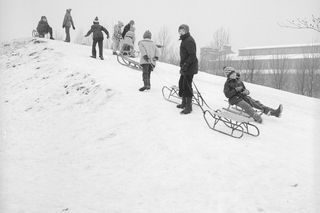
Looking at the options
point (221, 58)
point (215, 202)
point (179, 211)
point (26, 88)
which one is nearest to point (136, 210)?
point (179, 211)

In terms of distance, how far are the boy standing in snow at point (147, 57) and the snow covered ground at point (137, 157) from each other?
1.49ft

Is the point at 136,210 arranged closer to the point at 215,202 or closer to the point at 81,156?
the point at 215,202

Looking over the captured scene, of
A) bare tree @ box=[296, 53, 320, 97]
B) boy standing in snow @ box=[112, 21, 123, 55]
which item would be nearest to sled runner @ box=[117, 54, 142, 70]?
boy standing in snow @ box=[112, 21, 123, 55]

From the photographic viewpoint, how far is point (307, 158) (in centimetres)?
734

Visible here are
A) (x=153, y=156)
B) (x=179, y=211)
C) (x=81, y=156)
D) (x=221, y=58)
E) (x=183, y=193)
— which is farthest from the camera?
(x=221, y=58)

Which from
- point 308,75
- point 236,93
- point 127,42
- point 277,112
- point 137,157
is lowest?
point 137,157

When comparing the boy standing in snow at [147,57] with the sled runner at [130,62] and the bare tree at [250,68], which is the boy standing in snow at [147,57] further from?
the bare tree at [250,68]

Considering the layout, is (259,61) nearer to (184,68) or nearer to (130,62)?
(130,62)

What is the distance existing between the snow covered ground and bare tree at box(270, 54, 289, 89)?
27.6m

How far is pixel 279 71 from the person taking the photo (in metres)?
40.4

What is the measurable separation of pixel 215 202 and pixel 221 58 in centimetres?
4305

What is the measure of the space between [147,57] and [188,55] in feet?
6.24

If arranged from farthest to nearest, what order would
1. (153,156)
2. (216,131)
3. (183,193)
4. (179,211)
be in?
(216,131), (153,156), (183,193), (179,211)

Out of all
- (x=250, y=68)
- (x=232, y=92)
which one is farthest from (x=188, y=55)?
(x=250, y=68)
